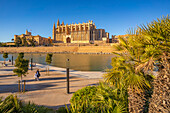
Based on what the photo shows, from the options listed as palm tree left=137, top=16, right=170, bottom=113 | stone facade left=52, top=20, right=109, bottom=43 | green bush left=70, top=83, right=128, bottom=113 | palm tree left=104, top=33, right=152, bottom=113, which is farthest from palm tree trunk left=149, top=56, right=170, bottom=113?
stone facade left=52, top=20, right=109, bottom=43

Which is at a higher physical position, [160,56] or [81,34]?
[81,34]

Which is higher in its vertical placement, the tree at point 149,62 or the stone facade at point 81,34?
the stone facade at point 81,34

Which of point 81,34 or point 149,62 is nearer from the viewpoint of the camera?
point 149,62

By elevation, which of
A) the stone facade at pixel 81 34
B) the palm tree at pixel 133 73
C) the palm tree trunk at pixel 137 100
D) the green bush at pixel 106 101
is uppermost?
the stone facade at pixel 81 34

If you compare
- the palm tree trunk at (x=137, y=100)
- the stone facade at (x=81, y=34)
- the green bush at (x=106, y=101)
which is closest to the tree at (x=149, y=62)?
the palm tree trunk at (x=137, y=100)

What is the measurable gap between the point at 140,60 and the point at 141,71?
27cm

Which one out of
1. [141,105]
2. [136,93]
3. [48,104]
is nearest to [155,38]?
[136,93]

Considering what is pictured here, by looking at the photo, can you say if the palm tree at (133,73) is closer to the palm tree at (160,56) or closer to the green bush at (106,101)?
the palm tree at (160,56)

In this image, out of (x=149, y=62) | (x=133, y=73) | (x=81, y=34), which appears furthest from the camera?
(x=81, y=34)

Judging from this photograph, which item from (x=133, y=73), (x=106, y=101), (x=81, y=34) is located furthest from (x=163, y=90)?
(x=81, y=34)

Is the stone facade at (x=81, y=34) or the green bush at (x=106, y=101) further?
the stone facade at (x=81, y=34)

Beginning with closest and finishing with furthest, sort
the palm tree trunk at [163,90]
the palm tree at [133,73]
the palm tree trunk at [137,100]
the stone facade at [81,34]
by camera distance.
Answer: the palm tree trunk at [163,90], the palm tree at [133,73], the palm tree trunk at [137,100], the stone facade at [81,34]

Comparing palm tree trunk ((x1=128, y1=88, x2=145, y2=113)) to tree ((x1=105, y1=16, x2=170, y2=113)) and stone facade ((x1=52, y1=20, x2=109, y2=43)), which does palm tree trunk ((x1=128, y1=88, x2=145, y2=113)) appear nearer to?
tree ((x1=105, y1=16, x2=170, y2=113))

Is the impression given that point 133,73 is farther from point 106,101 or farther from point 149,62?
point 106,101
